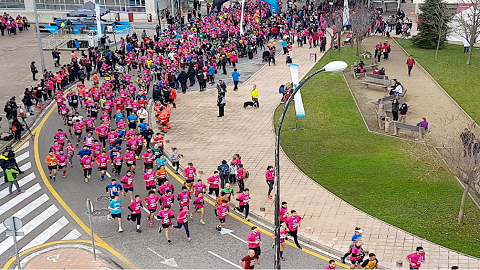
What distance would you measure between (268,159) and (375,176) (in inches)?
188

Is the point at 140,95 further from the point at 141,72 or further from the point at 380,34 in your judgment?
the point at 380,34

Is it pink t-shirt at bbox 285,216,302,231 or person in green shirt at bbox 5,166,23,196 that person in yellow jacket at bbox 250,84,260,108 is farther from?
pink t-shirt at bbox 285,216,302,231

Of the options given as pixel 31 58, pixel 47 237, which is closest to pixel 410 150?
pixel 47 237

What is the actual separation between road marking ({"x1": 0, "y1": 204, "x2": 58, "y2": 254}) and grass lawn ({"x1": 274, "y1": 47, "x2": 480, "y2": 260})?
9.89 metres

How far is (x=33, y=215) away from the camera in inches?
862

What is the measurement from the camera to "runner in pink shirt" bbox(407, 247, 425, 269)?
16859 mm

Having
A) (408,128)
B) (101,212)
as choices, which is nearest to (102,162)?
(101,212)

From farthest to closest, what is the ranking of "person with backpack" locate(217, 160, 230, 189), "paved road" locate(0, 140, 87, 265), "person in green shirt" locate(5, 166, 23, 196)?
"person with backpack" locate(217, 160, 230, 189)
"person in green shirt" locate(5, 166, 23, 196)
"paved road" locate(0, 140, 87, 265)

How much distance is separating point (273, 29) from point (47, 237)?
120 ft

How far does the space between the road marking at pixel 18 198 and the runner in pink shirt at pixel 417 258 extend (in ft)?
45.8

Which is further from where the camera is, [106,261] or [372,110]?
[372,110]

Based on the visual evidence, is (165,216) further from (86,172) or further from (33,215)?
(86,172)

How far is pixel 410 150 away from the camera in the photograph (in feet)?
88.8

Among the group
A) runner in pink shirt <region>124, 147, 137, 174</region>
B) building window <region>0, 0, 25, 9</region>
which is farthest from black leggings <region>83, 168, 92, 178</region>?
building window <region>0, 0, 25, 9</region>
